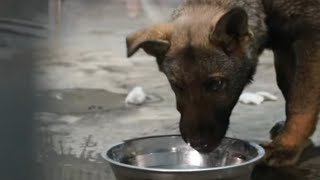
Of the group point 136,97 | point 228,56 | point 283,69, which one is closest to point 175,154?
point 228,56

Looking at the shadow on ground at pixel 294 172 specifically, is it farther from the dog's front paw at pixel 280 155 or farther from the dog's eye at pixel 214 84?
the dog's eye at pixel 214 84

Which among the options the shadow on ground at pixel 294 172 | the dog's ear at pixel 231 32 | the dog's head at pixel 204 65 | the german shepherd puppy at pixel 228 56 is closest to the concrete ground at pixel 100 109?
the shadow on ground at pixel 294 172

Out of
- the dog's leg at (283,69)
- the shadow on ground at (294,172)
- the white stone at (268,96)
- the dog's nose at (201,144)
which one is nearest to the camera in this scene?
the dog's nose at (201,144)

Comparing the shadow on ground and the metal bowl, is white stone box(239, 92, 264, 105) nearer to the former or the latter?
the shadow on ground

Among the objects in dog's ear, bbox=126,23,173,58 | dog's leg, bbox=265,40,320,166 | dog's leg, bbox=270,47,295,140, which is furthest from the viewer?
dog's leg, bbox=270,47,295,140

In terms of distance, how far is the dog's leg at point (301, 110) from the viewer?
2.91m

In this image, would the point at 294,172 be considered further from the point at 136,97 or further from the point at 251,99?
the point at 136,97

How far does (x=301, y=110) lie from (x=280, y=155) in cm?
21

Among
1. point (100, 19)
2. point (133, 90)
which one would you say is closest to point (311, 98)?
point (133, 90)

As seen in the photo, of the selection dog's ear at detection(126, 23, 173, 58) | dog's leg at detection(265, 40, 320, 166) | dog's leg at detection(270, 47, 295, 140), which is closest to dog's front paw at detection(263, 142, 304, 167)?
dog's leg at detection(265, 40, 320, 166)

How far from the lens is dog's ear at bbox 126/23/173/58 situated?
2.53 meters

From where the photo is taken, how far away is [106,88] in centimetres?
468

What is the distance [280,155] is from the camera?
2918 mm

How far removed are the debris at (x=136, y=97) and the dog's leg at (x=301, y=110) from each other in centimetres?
149
